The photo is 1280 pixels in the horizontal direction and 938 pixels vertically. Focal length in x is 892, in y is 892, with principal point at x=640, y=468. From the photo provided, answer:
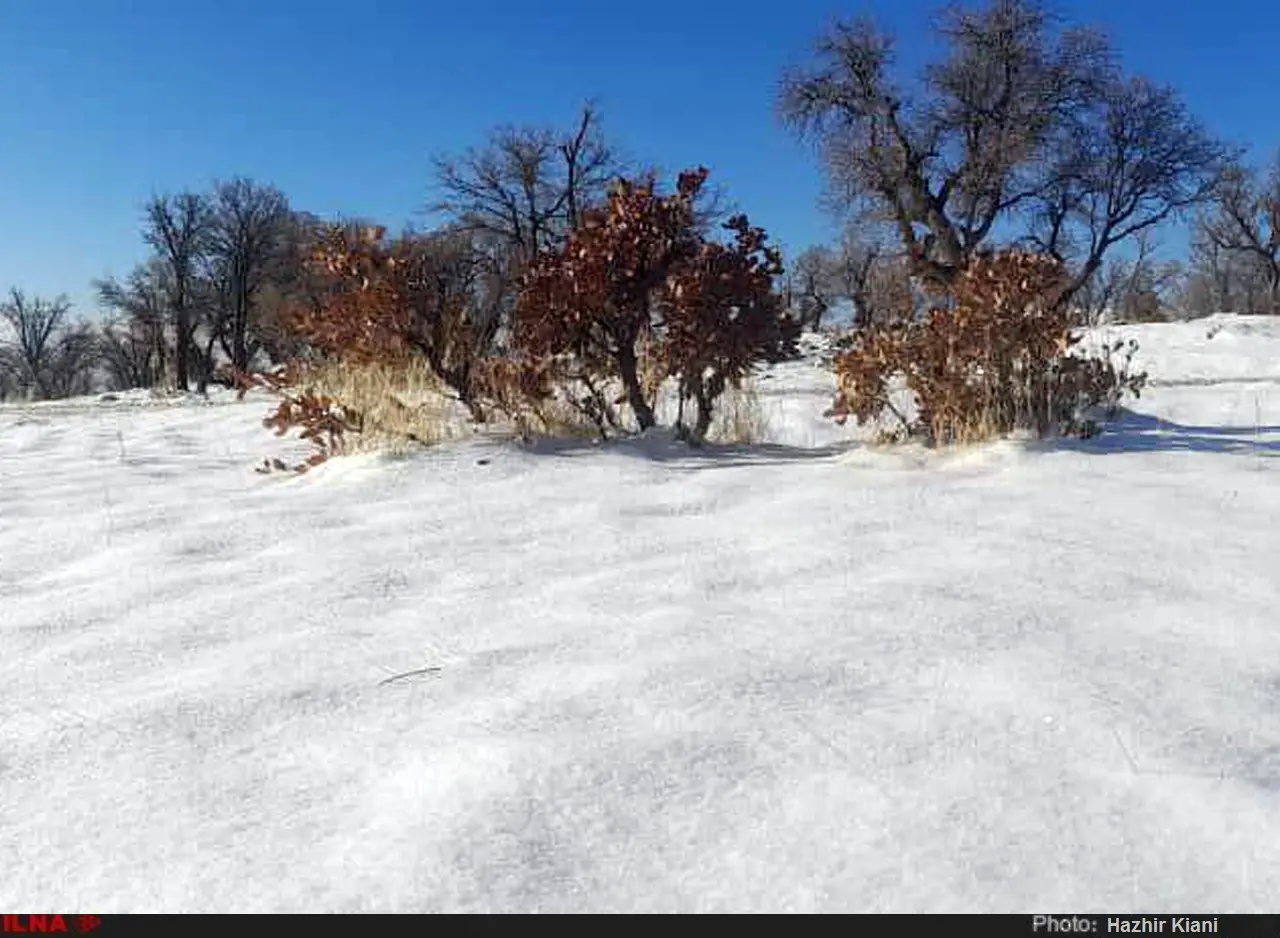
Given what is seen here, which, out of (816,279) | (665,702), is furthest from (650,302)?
(816,279)

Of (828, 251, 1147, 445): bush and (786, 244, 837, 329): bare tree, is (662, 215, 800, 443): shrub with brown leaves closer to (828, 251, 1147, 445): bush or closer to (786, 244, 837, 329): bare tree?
(828, 251, 1147, 445): bush

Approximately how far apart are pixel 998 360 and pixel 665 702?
10.0ft

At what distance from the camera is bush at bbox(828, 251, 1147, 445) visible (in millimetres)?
3924

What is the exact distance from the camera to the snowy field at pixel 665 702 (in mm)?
1085

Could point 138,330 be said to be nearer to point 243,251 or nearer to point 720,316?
point 243,251

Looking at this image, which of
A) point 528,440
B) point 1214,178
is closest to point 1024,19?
point 1214,178

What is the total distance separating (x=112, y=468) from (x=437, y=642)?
3697mm

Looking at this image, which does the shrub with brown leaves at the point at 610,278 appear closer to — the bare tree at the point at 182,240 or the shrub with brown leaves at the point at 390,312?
the shrub with brown leaves at the point at 390,312

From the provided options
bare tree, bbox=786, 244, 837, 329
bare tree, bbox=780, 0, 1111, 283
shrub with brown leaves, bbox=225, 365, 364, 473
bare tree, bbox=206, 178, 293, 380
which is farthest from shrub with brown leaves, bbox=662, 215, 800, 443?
bare tree, bbox=786, 244, 837, 329

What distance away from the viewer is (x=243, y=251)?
33906mm

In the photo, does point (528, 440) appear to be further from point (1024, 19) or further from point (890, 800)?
point (1024, 19)

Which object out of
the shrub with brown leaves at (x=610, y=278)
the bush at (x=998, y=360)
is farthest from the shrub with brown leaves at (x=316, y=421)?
the bush at (x=998, y=360)
